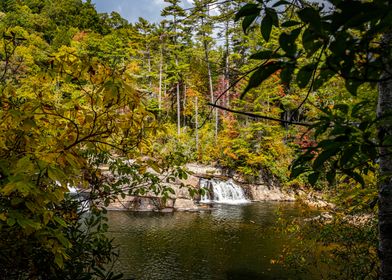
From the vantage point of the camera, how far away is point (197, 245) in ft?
36.6

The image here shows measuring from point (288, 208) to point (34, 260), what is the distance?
16.8m

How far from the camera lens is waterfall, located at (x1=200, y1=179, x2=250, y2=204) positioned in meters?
20.2

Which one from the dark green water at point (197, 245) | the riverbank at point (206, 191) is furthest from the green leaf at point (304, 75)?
the riverbank at point (206, 191)

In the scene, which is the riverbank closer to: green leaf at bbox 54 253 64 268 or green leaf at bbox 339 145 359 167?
green leaf at bbox 54 253 64 268

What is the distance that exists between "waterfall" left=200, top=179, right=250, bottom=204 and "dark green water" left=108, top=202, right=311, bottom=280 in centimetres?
391

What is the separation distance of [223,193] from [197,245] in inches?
380

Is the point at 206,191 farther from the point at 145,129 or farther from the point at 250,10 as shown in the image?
the point at 250,10

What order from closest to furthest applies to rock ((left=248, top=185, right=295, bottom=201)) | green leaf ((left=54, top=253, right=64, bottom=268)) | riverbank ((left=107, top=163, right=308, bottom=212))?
green leaf ((left=54, top=253, right=64, bottom=268))
riverbank ((left=107, top=163, right=308, bottom=212))
rock ((left=248, top=185, right=295, bottom=201))

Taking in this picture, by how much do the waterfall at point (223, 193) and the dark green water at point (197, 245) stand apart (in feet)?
12.8

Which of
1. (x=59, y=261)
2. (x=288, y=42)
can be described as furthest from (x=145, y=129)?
(x=288, y=42)

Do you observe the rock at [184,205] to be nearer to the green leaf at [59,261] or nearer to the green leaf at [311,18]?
the green leaf at [59,261]

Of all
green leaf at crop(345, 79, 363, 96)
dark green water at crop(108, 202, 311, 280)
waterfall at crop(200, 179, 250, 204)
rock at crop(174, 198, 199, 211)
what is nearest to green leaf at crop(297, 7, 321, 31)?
green leaf at crop(345, 79, 363, 96)

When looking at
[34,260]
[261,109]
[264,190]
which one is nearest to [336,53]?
[34,260]

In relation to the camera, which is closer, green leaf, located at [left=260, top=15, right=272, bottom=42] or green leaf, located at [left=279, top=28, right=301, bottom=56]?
green leaf, located at [left=279, top=28, right=301, bottom=56]
